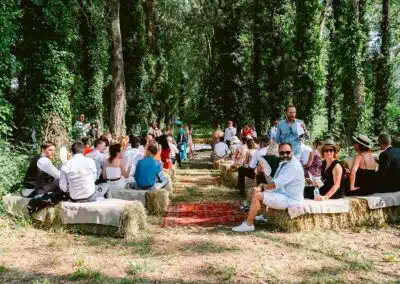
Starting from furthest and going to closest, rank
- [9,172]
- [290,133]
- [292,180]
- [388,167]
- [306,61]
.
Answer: [306,61] < [290,133] < [9,172] < [388,167] < [292,180]

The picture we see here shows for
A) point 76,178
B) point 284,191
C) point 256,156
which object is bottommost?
point 284,191

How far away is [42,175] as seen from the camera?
7516mm

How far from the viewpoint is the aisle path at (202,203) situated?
7.89 metres

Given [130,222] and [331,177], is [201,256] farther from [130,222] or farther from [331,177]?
[331,177]

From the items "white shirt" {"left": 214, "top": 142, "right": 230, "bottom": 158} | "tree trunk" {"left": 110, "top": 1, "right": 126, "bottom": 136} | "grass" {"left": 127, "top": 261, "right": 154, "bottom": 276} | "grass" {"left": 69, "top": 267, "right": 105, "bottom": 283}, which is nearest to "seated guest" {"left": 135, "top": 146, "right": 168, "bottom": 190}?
"grass" {"left": 127, "top": 261, "right": 154, "bottom": 276}

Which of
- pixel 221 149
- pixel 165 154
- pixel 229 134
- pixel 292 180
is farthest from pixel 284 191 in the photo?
pixel 229 134

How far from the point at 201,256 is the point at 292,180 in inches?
83.1

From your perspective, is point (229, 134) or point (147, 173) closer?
point (147, 173)

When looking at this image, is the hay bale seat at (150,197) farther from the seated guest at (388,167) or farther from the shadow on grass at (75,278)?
the seated guest at (388,167)

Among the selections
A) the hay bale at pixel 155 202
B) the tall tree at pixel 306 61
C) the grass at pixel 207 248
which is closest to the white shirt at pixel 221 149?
the hay bale at pixel 155 202

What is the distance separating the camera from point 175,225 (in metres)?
7.56

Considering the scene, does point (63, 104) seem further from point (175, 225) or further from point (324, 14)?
point (324, 14)

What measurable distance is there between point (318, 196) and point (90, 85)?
17.7m

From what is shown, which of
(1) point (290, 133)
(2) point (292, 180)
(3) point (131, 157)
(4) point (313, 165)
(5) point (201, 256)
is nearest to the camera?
(5) point (201, 256)
